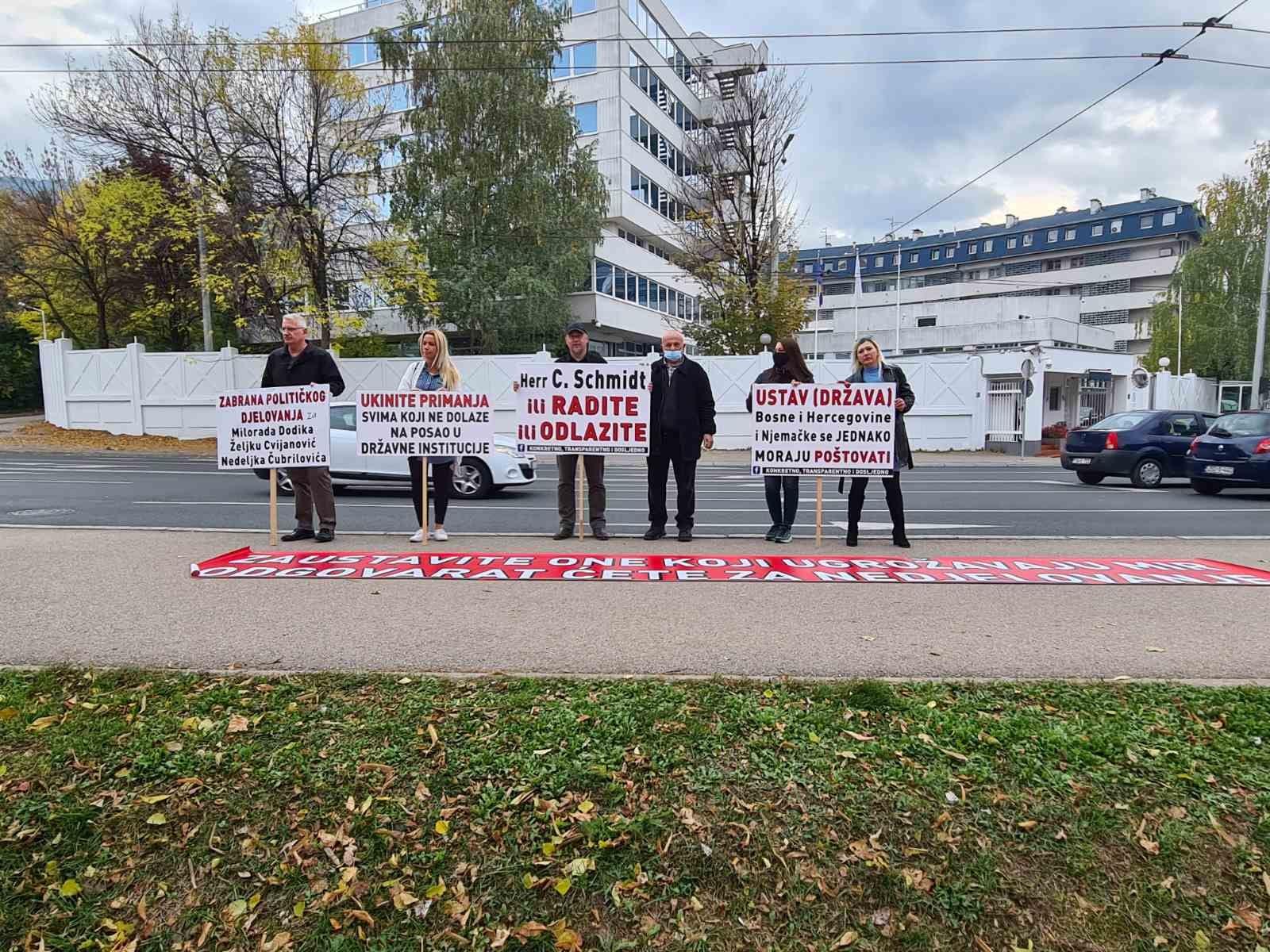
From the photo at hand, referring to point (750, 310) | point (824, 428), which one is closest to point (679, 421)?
point (824, 428)

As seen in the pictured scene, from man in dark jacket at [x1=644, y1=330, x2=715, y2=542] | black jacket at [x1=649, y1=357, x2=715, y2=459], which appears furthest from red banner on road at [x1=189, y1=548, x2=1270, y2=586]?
black jacket at [x1=649, y1=357, x2=715, y2=459]

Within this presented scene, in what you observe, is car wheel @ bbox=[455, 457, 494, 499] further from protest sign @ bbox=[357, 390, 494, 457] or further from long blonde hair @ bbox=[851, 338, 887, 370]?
long blonde hair @ bbox=[851, 338, 887, 370]

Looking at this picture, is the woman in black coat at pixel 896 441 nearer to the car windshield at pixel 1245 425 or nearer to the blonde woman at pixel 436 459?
the blonde woman at pixel 436 459

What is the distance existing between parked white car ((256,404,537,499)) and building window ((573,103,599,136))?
2934cm

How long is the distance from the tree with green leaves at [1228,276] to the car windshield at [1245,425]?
33249 mm

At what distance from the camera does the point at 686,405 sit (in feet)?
25.4

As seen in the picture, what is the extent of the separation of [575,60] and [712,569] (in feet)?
122

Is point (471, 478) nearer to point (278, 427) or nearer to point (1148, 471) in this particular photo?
point (278, 427)

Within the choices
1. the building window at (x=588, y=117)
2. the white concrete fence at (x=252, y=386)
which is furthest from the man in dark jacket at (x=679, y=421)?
the building window at (x=588, y=117)

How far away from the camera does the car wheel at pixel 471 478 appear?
12281mm

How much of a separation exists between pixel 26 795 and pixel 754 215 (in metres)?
32.1

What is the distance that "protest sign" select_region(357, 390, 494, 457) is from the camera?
789 cm

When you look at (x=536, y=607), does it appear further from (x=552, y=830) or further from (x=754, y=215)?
(x=754, y=215)

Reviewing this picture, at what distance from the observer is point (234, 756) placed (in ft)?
Result: 10.3
